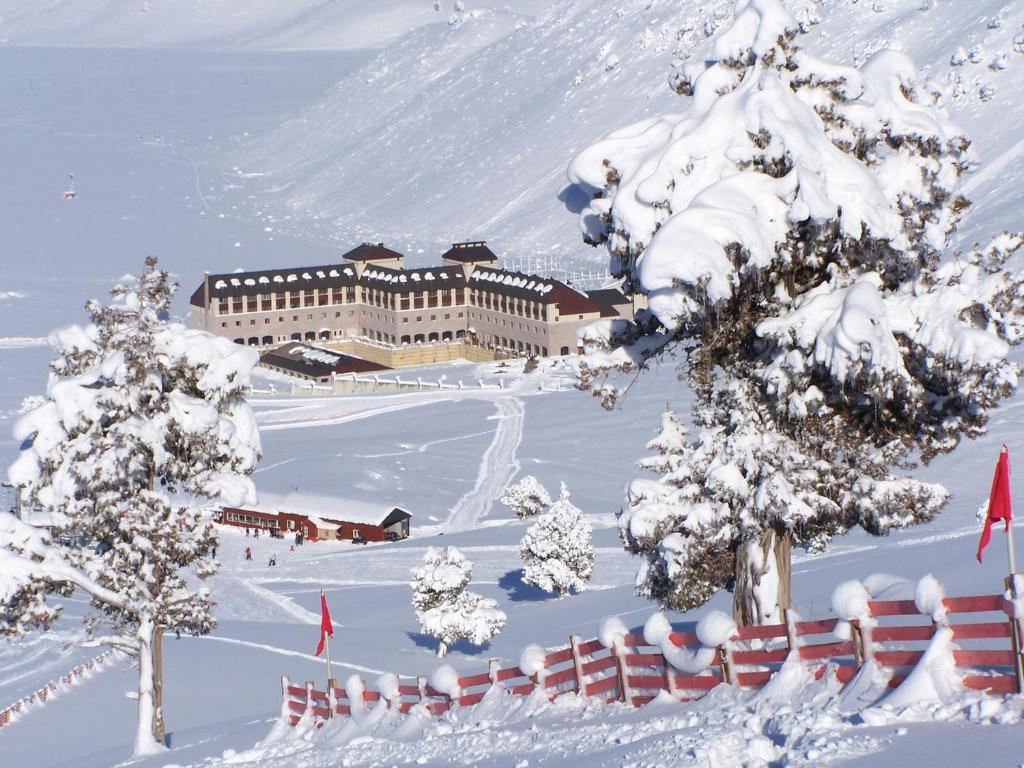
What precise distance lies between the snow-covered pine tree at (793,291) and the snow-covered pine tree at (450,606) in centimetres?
2812

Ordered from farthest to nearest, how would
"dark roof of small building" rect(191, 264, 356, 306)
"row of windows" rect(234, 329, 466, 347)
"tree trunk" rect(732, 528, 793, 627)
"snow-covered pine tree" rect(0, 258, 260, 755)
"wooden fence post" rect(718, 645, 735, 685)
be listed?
"dark roof of small building" rect(191, 264, 356, 306) → "row of windows" rect(234, 329, 466, 347) → "snow-covered pine tree" rect(0, 258, 260, 755) → "tree trunk" rect(732, 528, 793, 627) → "wooden fence post" rect(718, 645, 735, 685)

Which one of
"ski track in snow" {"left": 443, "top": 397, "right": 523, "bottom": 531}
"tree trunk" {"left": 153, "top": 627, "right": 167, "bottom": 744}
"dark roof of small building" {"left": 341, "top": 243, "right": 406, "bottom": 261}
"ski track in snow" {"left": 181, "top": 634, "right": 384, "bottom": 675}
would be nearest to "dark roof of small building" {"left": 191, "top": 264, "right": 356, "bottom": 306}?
"dark roof of small building" {"left": 341, "top": 243, "right": 406, "bottom": 261}

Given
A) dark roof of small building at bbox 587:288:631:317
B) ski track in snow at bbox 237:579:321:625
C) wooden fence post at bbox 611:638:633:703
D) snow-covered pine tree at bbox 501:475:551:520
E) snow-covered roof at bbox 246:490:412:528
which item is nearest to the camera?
wooden fence post at bbox 611:638:633:703

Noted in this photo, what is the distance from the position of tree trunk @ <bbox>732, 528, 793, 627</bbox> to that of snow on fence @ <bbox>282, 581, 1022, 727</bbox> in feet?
5.87

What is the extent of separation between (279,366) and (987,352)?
361ft

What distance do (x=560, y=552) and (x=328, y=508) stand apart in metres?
21.6

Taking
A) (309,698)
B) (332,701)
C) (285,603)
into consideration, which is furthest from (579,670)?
(285,603)

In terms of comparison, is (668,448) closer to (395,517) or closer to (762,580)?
(762,580)

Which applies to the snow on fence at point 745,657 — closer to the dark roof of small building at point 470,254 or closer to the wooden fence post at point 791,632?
the wooden fence post at point 791,632

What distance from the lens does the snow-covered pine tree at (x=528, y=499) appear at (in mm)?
75500

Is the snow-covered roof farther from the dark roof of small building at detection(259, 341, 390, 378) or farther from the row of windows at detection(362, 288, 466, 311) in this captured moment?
the row of windows at detection(362, 288, 466, 311)

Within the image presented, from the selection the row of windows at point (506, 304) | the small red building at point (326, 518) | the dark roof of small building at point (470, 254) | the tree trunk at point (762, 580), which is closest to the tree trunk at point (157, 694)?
the tree trunk at point (762, 580)

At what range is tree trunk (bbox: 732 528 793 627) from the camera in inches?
951

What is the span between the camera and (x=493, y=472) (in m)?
88.0
